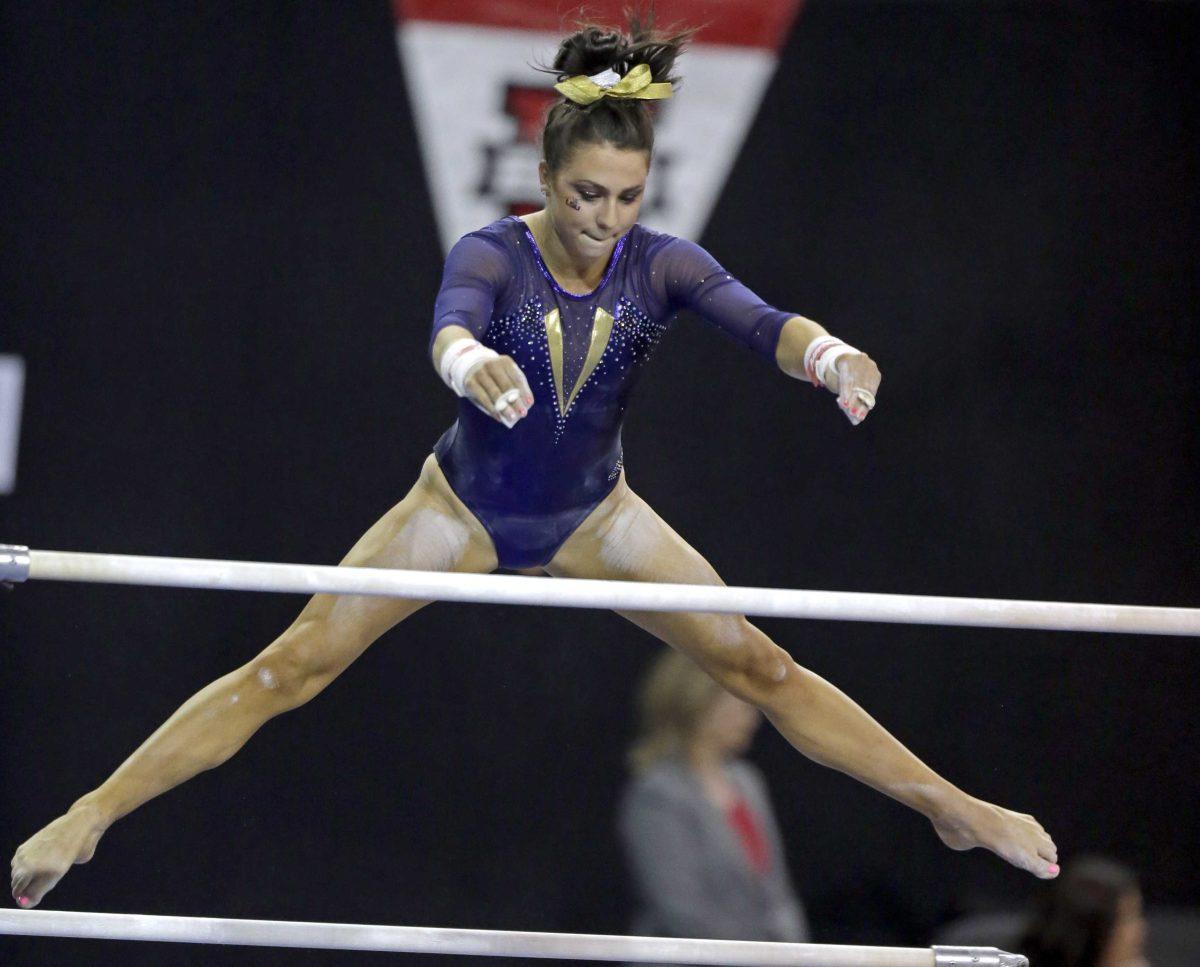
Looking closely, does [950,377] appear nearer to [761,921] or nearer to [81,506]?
[761,921]

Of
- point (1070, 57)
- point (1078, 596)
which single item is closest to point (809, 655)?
point (1078, 596)

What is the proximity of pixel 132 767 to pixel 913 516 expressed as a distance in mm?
2289

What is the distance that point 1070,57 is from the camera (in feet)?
12.4

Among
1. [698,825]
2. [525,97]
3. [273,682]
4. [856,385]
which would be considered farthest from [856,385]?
[525,97]

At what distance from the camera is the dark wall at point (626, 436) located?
3.70 meters

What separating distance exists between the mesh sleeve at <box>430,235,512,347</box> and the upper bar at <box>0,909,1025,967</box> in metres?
0.98

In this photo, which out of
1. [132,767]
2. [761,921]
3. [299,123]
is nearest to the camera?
[132,767]

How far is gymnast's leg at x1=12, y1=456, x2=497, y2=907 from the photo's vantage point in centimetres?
→ 220

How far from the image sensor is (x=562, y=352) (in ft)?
7.25

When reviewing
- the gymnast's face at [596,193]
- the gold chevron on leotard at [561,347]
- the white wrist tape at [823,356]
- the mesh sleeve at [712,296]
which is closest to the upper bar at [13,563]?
the gold chevron on leotard at [561,347]

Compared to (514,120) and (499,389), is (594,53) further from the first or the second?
(514,120)

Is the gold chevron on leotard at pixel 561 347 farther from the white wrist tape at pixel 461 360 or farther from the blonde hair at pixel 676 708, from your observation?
the blonde hair at pixel 676 708

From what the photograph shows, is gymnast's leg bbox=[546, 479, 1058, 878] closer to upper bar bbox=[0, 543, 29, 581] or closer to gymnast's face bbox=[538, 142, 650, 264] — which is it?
gymnast's face bbox=[538, 142, 650, 264]

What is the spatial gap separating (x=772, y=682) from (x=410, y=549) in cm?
64
